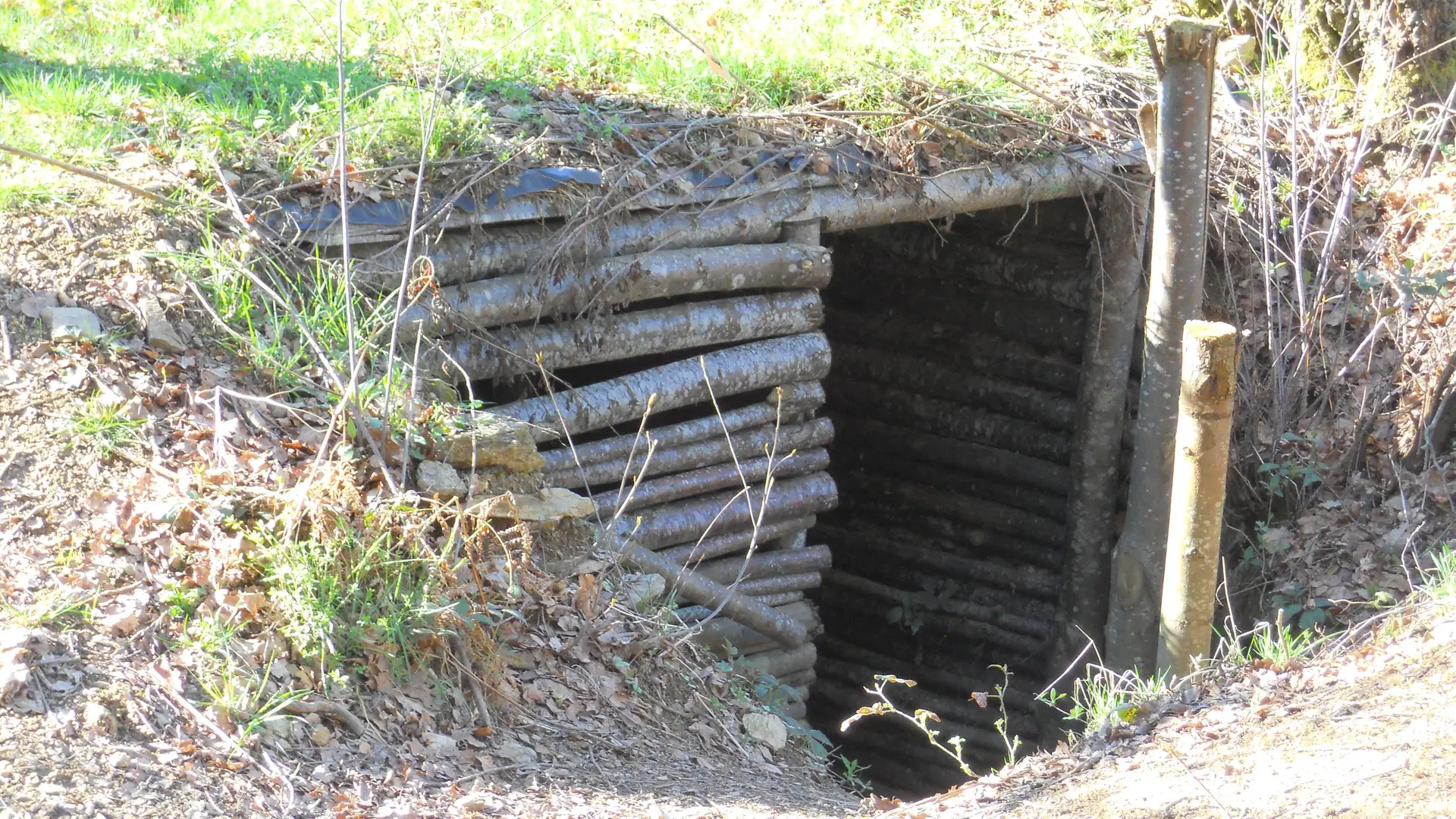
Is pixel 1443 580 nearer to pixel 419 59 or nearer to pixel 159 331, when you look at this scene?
pixel 159 331

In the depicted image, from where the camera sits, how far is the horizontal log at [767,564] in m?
5.44

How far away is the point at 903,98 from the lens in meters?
5.75

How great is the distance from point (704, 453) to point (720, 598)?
660 millimetres

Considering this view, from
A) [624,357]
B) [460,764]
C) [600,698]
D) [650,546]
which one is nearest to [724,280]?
[624,357]

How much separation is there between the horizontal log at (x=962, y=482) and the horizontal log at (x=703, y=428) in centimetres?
220

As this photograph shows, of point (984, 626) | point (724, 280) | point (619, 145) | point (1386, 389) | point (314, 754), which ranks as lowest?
point (984, 626)

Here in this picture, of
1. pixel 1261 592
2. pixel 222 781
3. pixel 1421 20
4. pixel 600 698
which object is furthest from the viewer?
pixel 1421 20

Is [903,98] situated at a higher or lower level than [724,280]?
higher

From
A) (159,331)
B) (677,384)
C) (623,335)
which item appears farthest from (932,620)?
(159,331)

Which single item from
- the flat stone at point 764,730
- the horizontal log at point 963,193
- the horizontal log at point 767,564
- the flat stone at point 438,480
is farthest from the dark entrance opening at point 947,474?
the flat stone at point 438,480

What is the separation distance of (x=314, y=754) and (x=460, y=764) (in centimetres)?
38

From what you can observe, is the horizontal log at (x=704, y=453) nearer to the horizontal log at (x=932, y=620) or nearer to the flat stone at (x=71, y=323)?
the flat stone at (x=71, y=323)

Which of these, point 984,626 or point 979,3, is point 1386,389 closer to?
point 984,626

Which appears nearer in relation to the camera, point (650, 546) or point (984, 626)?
point (650, 546)
